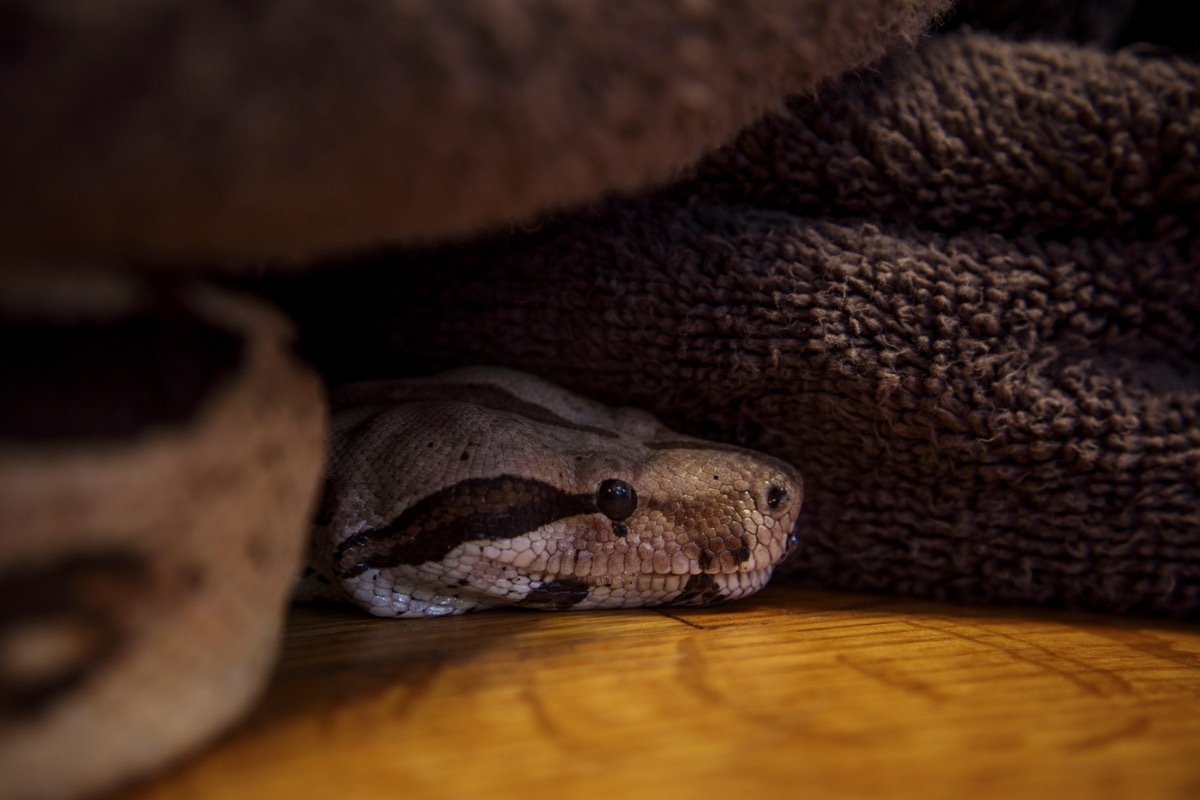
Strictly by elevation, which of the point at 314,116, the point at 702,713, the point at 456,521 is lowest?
the point at 702,713

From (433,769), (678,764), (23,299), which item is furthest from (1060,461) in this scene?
(23,299)

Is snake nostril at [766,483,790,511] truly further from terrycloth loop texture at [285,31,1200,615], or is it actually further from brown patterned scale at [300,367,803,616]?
terrycloth loop texture at [285,31,1200,615]

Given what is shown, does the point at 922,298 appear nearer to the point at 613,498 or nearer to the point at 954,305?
the point at 954,305

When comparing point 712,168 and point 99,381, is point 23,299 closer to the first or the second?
point 99,381

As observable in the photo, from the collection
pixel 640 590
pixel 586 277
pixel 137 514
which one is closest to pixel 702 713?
pixel 640 590

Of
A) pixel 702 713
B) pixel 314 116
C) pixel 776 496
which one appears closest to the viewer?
pixel 314 116
